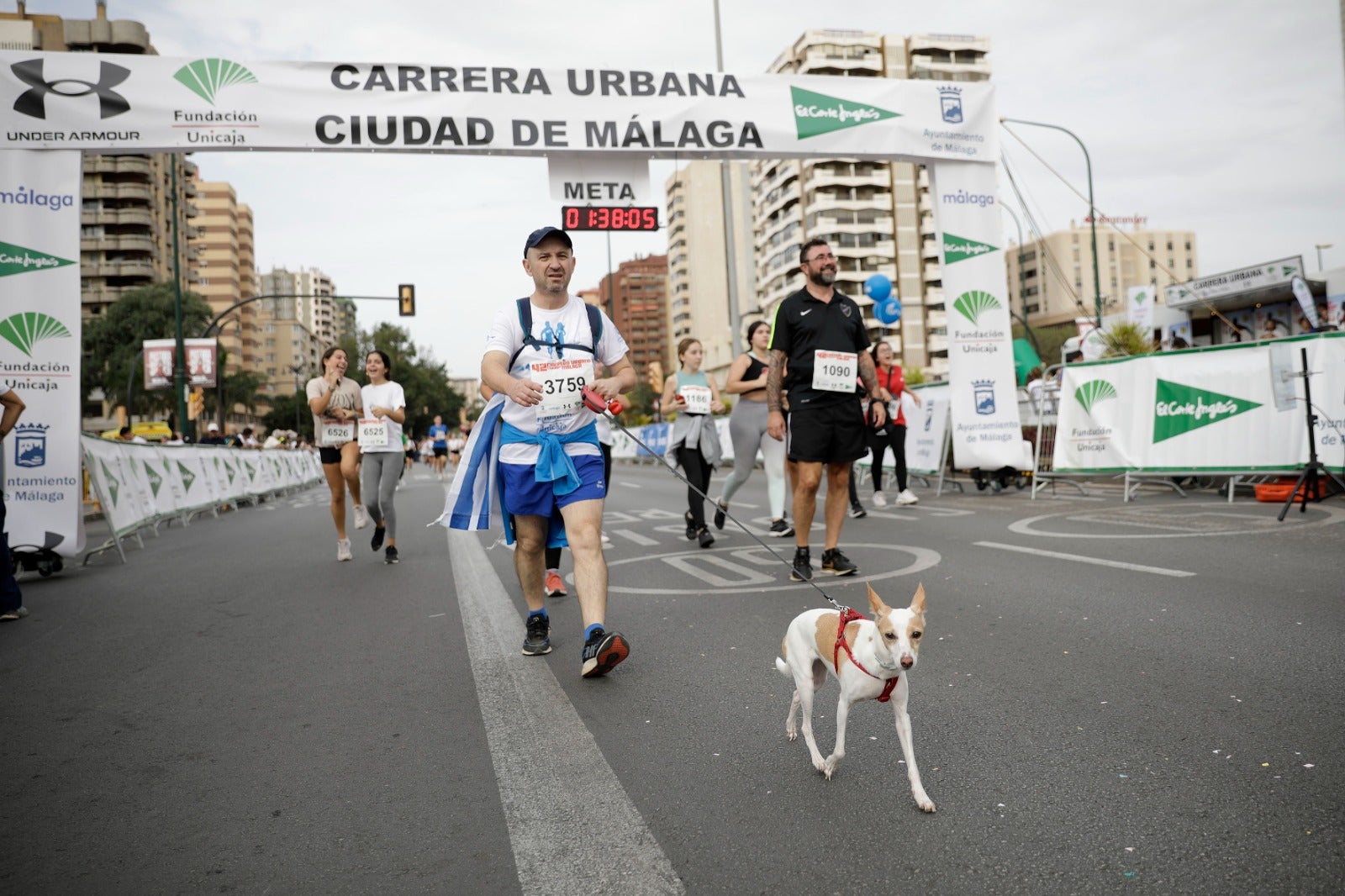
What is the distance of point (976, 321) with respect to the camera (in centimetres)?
1373

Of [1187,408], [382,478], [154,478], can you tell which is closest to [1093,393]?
[1187,408]

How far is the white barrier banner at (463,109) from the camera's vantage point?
34.6 ft

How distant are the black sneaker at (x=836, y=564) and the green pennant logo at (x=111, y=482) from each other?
349 inches

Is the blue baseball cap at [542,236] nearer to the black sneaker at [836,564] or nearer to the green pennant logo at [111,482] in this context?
the black sneaker at [836,564]

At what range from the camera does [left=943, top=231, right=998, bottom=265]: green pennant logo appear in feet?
44.9

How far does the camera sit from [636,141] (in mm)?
12219

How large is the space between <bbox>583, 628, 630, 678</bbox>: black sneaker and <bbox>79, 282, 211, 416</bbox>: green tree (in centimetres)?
7269

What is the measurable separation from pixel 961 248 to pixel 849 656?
38.8 ft

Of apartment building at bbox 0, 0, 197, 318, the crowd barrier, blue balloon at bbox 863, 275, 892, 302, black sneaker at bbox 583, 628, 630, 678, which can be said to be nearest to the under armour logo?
the crowd barrier

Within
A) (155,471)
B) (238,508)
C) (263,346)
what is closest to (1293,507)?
(155,471)

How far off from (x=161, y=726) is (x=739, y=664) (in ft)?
7.83

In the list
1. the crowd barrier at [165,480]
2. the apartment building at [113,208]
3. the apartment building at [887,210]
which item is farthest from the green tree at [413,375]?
the crowd barrier at [165,480]

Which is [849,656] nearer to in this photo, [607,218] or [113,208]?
[607,218]

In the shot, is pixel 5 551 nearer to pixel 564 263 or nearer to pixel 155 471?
pixel 564 263
